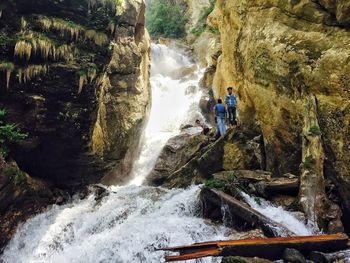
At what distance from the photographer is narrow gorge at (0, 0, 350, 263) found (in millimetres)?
10445

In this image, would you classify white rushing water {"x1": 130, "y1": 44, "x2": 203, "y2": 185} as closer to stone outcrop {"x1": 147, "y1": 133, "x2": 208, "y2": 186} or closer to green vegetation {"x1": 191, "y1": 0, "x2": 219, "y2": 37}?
stone outcrop {"x1": 147, "y1": 133, "x2": 208, "y2": 186}

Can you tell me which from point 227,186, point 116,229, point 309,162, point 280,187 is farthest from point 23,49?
point 309,162

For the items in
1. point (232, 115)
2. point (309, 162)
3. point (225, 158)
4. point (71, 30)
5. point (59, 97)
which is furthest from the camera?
point (232, 115)

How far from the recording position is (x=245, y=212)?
A: 9.97 meters

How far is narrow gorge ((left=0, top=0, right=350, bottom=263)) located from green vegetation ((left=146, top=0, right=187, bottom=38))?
31.1 m

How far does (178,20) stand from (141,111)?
33.8 m

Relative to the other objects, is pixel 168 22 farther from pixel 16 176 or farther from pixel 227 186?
pixel 227 186

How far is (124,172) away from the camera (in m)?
19.5

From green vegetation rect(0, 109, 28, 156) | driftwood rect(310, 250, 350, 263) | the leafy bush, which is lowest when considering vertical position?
driftwood rect(310, 250, 350, 263)

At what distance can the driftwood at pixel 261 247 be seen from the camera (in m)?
6.96

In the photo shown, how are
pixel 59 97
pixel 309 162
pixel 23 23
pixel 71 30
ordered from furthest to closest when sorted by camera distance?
pixel 71 30
pixel 59 97
pixel 23 23
pixel 309 162

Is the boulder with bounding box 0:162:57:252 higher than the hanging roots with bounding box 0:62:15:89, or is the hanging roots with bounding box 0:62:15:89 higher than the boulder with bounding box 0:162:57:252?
the hanging roots with bounding box 0:62:15:89

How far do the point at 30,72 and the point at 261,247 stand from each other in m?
10.2

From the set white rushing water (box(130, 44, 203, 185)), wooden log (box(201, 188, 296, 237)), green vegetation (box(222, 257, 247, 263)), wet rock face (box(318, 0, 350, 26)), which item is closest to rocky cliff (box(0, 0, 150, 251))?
white rushing water (box(130, 44, 203, 185))
